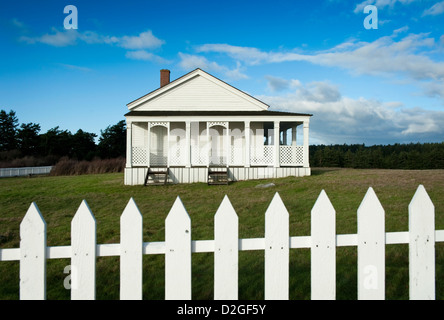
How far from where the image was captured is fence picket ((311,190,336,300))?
6.98ft

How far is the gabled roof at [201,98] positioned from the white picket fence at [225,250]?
18349 mm

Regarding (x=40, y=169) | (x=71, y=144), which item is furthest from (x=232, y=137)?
(x=71, y=144)

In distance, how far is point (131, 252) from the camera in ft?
6.59

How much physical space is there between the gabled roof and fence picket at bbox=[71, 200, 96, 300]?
1864cm

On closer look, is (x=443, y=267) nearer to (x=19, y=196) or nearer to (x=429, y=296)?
(x=429, y=296)

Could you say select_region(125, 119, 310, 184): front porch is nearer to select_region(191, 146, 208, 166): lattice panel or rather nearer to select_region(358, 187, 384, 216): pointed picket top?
select_region(191, 146, 208, 166): lattice panel

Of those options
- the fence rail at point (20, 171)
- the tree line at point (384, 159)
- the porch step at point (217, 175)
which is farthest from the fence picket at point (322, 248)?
the tree line at point (384, 159)

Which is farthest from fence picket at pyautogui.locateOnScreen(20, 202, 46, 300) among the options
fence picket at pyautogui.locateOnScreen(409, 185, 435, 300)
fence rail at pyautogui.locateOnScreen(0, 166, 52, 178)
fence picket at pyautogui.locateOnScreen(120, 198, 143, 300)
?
fence rail at pyautogui.locateOnScreen(0, 166, 52, 178)

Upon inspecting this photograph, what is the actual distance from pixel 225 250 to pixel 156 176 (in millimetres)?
15536

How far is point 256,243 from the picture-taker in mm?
2100

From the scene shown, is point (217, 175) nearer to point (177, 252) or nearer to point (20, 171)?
point (177, 252)

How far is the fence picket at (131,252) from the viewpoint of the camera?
6.55ft

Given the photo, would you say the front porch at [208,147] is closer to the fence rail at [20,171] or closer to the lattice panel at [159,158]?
A: the lattice panel at [159,158]

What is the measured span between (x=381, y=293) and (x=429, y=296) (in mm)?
481
